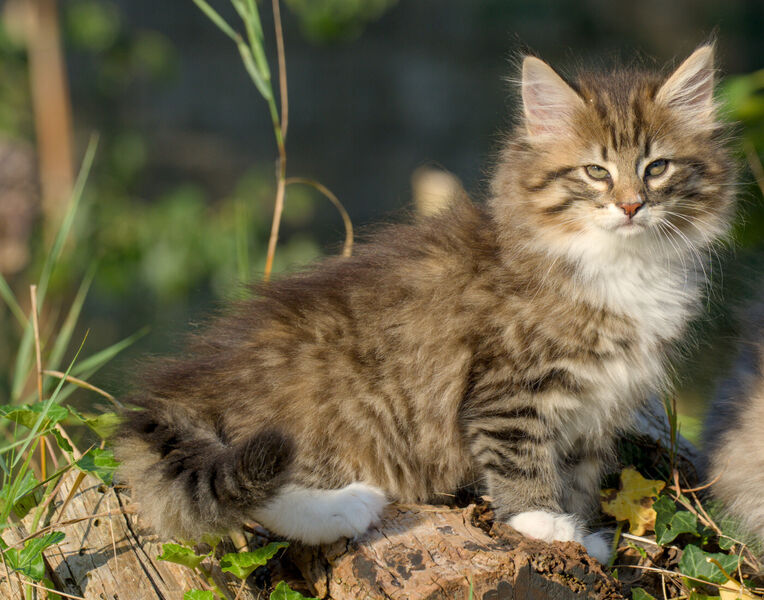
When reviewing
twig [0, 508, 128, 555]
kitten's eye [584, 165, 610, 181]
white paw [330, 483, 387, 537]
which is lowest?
twig [0, 508, 128, 555]

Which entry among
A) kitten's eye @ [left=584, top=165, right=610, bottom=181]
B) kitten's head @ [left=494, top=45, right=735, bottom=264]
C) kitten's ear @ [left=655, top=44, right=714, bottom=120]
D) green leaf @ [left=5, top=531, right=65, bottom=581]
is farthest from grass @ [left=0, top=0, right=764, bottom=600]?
kitten's ear @ [left=655, top=44, right=714, bottom=120]

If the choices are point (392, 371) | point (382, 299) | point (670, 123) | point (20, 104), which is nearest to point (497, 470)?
point (392, 371)

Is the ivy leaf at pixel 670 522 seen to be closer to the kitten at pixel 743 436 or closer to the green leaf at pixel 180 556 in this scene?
the kitten at pixel 743 436

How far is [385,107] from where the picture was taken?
7547 mm

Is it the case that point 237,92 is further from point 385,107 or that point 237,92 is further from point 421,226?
point 421,226

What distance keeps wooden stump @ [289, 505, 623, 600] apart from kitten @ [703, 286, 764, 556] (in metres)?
0.57

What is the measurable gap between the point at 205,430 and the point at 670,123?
4.51 ft

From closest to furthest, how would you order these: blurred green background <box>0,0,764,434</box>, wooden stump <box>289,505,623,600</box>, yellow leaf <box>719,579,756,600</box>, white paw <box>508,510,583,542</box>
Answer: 1. wooden stump <box>289,505,623,600</box>
2. yellow leaf <box>719,579,756,600</box>
3. white paw <box>508,510,583,542</box>
4. blurred green background <box>0,0,764,434</box>

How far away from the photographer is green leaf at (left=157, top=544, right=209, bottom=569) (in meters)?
1.67

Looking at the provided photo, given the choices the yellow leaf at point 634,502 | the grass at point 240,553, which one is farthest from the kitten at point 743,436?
the yellow leaf at point 634,502

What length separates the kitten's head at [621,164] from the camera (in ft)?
6.56

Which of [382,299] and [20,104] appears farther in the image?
[20,104]

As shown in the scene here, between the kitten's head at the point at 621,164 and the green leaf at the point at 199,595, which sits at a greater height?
the kitten's head at the point at 621,164

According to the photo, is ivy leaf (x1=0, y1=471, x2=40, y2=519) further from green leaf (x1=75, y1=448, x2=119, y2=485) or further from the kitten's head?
the kitten's head
